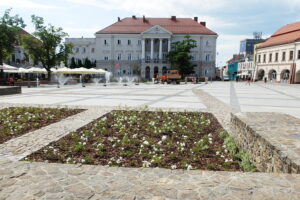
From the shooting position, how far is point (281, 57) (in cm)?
5212

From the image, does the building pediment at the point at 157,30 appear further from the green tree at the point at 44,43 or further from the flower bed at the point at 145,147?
the flower bed at the point at 145,147

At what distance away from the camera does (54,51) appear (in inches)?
1528

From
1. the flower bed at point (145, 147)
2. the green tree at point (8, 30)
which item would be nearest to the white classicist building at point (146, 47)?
the green tree at point (8, 30)

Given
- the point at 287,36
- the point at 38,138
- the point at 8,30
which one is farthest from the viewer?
the point at 287,36

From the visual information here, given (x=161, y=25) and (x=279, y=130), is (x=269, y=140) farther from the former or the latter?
(x=161, y=25)

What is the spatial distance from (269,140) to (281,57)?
56.7 m

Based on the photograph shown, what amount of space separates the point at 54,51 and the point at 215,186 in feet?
134

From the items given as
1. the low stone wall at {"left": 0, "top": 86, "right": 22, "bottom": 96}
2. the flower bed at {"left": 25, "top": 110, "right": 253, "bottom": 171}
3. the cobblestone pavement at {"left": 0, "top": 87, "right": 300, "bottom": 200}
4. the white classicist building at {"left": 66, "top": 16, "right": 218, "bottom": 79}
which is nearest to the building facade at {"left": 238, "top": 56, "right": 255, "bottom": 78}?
the white classicist building at {"left": 66, "top": 16, "right": 218, "bottom": 79}

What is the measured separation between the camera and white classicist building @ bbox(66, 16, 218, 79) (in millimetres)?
65625

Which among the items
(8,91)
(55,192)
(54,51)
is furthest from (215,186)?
(54,51)

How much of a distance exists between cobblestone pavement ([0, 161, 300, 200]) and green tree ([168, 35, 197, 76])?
56837mm

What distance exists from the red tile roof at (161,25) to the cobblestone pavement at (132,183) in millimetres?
66250

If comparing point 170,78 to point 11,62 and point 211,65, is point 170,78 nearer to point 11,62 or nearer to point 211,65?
point 211,65

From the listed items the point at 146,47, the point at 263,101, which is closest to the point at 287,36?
the point at 146,47
